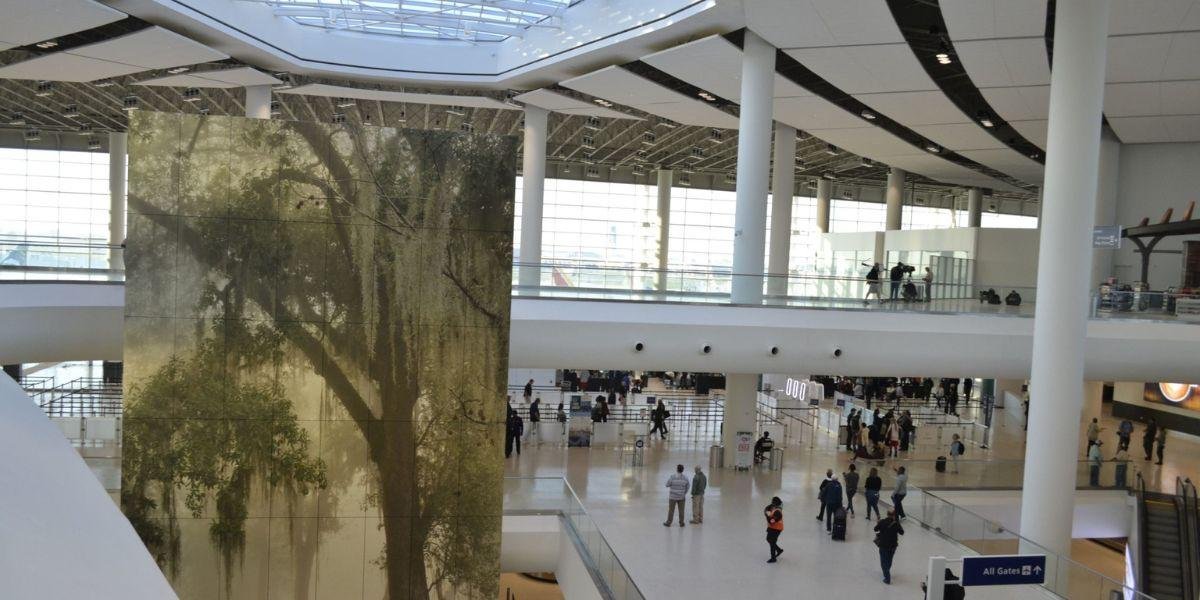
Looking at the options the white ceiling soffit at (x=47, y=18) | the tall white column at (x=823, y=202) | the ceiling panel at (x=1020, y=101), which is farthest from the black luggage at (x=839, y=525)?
the tall white column at (x=823, y=202)

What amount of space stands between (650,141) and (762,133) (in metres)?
19.7

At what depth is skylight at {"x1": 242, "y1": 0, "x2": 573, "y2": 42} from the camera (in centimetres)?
2319

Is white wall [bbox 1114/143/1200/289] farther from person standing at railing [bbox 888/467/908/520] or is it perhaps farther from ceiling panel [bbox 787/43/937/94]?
person standing at railing [bbox 888/467/908/520]

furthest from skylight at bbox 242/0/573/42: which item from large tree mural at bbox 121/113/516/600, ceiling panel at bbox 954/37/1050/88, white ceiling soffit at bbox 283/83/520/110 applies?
large tree mural at bbox 121/113/516/600

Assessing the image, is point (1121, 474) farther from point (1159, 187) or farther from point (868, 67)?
point (868, 67)

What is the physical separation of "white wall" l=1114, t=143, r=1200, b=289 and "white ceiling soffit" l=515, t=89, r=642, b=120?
48.8 feet

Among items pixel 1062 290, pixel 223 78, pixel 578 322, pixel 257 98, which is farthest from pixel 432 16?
pixel 1062 290

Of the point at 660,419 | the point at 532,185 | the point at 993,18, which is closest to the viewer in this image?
the point at 993,18

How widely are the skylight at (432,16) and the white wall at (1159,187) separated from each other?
55.8 ft

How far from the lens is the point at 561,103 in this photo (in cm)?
2930

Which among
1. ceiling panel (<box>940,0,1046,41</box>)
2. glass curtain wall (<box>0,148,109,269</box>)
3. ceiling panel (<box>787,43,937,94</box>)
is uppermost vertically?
ceiling panel (<box>787,43,937,94</box>)

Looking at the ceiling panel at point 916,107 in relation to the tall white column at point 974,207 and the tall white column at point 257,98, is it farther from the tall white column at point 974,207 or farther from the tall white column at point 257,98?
the tall white column at point 974,207

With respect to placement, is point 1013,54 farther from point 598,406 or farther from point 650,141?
point 650,141

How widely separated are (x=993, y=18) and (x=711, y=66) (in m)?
7.07
